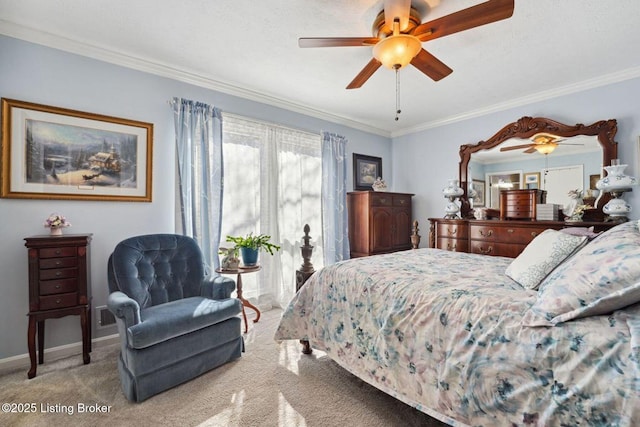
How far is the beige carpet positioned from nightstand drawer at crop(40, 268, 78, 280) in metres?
0.71

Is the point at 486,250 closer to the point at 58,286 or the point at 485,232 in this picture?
the point at 485,232

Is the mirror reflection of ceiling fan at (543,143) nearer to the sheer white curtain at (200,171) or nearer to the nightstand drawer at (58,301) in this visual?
the sheer white curtain at (200,171)

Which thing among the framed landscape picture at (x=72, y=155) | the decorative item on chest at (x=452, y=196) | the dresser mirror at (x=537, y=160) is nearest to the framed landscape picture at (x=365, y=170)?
the decorative item on chest at (x=452, y=196)

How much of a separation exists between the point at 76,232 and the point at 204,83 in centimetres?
187

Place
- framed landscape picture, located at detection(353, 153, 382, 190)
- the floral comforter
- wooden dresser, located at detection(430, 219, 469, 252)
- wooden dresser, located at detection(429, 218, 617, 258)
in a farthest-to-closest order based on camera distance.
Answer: framed landscape picture, located at detection(353, 153, 382, 190), wooden dresser, located at detection(430, 219, 469, 252), wooden dresser, located at detection(429, 218, 617, 258), the floral comforter

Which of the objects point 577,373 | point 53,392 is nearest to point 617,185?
point 577,373

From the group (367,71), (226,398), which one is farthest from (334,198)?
(226,398)

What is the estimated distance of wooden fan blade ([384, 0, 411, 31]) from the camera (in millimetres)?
1637

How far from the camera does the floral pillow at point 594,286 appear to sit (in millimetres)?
1062

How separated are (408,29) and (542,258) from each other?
1.63 metres

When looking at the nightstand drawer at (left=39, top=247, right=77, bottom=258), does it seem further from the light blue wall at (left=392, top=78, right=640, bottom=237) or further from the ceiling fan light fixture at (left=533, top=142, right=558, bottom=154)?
the ceiling fan light fixture at (left=533, top=142, right=558, bottom=154)

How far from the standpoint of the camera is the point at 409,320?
1561 millimetres

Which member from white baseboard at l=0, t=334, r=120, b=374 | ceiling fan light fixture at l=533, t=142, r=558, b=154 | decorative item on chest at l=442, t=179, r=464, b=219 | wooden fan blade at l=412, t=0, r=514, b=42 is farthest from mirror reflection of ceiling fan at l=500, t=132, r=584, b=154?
white baseboard at l=0, t=334, r=120, b=374

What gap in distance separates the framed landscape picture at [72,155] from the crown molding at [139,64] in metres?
0.52
